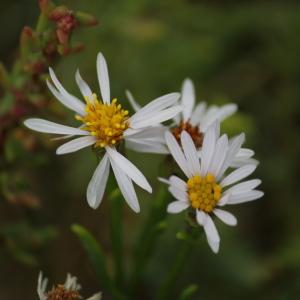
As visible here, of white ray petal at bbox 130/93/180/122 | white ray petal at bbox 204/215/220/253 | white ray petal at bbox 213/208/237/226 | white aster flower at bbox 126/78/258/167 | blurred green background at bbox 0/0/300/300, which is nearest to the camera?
white ray petal at bbox 204/215/220/253

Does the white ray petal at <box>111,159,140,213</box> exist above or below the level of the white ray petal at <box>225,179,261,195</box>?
above

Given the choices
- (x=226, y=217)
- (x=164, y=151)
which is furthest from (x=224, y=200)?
(x=164, y=151)

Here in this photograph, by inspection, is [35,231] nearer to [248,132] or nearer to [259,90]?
[248,132]

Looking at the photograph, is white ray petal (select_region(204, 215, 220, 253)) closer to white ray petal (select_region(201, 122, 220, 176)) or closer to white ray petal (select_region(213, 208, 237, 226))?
white ray petal (select_region(213, 208, 237, 226))

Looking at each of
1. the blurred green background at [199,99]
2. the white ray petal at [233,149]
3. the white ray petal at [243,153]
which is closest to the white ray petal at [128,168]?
the white ray petal at [233,149]

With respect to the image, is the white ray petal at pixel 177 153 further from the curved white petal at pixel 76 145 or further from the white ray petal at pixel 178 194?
the curved white petal at pixel 76 145

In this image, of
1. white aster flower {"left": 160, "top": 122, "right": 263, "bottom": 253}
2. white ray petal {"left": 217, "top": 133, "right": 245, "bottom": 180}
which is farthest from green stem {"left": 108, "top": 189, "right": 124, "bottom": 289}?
white ray petal {"left": 217, "top": 133, "right": 245, "bottom": 180}
